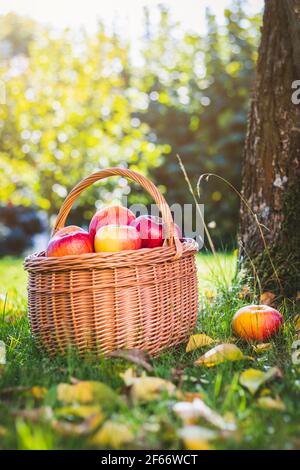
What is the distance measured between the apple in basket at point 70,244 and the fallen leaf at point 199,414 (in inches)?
33.5

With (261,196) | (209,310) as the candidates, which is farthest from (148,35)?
(209,310)

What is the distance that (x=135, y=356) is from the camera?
206cm

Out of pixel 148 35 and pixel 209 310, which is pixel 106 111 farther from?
pixel 209 310

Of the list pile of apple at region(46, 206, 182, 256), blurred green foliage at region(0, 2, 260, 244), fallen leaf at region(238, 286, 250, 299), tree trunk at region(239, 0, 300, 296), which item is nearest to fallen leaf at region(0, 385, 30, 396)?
pile of apple at region(46, 206, 182, 256)

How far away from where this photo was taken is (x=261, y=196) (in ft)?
10.2

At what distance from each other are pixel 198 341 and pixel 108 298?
1.43ft

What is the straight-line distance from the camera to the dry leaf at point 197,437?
1.42 meters

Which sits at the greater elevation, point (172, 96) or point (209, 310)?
point (172, 96)

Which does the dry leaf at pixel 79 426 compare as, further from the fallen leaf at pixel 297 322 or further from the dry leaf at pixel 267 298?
the dry leaf at pixel 267 298

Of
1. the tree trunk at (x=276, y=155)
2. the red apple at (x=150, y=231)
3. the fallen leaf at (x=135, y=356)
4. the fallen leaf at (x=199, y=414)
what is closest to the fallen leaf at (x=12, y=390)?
the fallen leaf at (x=135, y=356)

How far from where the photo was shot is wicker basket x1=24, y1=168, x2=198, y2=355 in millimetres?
2145

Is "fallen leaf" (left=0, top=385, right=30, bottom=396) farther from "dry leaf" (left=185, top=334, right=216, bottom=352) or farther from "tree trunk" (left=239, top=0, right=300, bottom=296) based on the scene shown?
"tree trunk" (left=239, top=0, right=300, bottom=296)

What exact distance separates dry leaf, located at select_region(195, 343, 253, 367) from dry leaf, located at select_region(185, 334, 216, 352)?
217 mm

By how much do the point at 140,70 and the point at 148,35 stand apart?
521 millimetres
